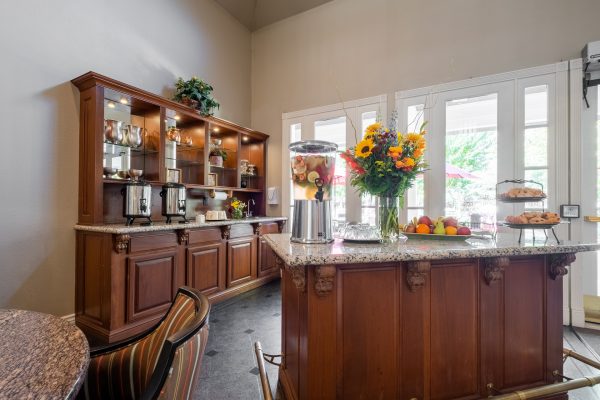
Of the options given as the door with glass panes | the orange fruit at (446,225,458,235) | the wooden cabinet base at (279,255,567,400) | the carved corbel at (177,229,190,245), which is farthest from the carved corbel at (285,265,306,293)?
the door with glass panes

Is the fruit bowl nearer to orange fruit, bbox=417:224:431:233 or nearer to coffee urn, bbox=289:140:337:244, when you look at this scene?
orange fruit, bbox=417:224:431:233

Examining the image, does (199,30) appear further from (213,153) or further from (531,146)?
(531,146)

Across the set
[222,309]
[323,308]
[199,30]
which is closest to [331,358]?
[323,308]

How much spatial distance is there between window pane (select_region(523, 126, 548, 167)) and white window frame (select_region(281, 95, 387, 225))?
160 centimetres

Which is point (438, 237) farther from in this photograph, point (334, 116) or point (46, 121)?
point (46, 121)

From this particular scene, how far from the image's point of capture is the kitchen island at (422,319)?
4.26 ft

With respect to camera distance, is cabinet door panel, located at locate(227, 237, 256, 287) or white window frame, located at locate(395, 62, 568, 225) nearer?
white window frame, located at locate(395, 62, 568, 225)

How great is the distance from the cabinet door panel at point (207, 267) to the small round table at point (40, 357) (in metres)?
2.07

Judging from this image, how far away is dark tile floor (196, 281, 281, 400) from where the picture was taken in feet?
6.07

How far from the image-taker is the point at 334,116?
13.6ft

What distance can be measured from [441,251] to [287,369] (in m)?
1.19

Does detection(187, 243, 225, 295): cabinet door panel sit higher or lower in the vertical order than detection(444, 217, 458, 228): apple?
lower

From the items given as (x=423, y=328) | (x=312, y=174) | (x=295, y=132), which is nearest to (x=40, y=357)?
(x=312, y=174)

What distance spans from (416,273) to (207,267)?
8.16 ft
